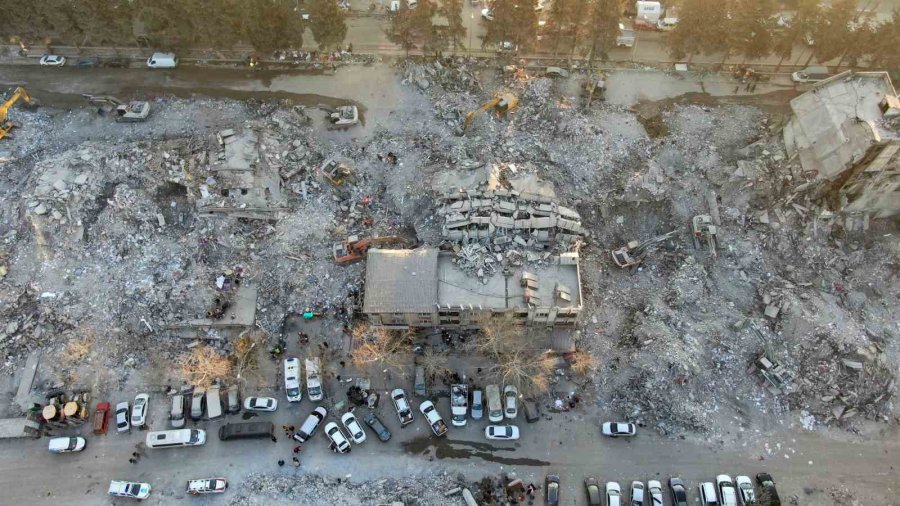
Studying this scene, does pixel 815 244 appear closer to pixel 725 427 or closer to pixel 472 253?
pixel 725 427

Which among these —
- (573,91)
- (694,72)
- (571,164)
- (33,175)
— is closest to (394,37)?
(573,91)

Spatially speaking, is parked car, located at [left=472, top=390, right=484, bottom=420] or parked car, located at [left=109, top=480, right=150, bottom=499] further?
parked car, located at [left=472, top=390, right=484, bottom=420]

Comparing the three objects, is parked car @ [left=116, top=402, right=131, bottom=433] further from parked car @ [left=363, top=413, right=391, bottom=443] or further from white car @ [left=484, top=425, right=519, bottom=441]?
white car @ [left=484, top=425, right=519, bottom=441]

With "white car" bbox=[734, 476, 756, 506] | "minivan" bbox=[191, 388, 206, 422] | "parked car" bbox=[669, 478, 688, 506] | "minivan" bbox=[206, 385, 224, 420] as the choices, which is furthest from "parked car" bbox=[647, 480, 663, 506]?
"minivan" bbox=[191, 388, 206, 422]

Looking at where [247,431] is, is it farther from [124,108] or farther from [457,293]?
[124,108]

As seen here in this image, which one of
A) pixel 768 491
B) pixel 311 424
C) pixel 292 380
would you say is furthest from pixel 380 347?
pixel 768 491

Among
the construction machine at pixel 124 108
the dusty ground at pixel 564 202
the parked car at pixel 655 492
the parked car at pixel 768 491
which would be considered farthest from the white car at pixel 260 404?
→ the parked car at pixel 768 491
